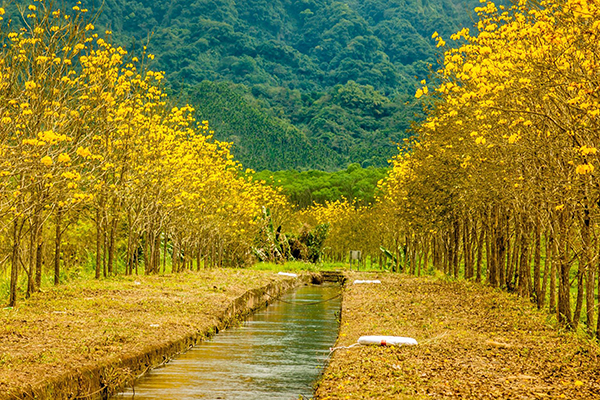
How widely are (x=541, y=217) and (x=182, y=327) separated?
9533 mm

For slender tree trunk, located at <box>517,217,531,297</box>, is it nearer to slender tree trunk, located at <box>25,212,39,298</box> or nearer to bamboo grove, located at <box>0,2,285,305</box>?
bamboo grove, located at <box>0,2,285,305</box>

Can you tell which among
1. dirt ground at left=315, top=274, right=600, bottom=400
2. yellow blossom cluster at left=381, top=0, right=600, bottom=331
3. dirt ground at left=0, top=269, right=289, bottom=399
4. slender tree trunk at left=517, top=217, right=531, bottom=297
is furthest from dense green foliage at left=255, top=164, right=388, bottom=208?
dirt ground at left=315, top=274, right=600, bottom=400

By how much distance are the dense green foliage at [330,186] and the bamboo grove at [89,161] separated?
248 feet

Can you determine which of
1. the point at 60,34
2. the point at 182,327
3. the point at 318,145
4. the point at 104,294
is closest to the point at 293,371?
the point at 182,327

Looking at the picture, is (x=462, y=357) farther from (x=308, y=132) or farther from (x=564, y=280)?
(x=308, y=132)

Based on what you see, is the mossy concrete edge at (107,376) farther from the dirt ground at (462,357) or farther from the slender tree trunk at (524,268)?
the slender tree trunk at (524,268)

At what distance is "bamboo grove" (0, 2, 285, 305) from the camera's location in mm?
14938

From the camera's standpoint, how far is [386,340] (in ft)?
45.8

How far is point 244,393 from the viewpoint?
11.6 metres

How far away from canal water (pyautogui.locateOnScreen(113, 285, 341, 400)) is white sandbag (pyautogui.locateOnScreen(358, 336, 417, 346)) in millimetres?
1104

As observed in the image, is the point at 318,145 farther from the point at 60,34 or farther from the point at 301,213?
the point at 60,34

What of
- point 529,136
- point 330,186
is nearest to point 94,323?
point 529,136

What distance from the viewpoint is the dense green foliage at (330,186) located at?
399 ft

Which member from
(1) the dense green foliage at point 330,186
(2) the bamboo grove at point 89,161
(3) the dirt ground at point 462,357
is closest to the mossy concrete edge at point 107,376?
(2) the bamboo grove at point 89,161
